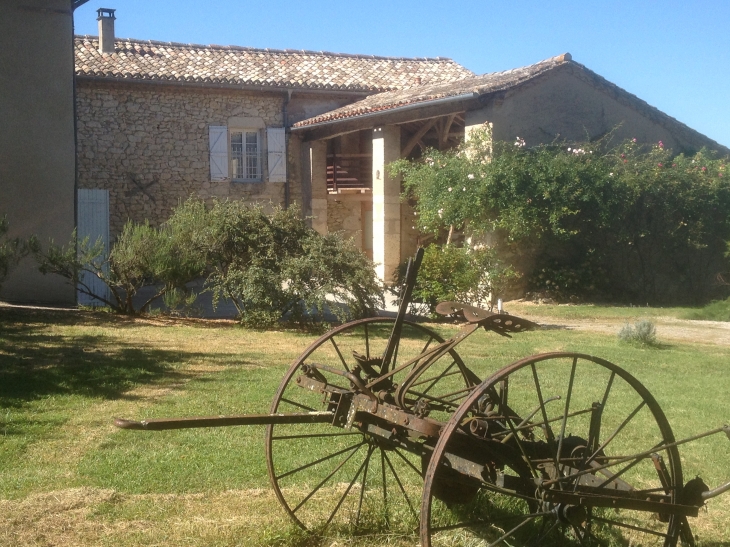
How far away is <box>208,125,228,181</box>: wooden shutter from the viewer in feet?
67.4

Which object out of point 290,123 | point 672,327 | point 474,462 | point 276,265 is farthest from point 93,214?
point 474,462

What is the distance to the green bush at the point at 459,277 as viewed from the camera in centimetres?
1354

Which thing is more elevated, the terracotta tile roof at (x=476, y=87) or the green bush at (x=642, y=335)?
the terracotta tile roof at (x=476, y=87)

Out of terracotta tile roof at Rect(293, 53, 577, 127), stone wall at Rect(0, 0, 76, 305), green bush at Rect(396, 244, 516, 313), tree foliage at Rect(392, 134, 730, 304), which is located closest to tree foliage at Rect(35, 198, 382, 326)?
stone wall at Rect(0, 0, 76, 305)

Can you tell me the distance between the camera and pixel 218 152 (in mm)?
20625

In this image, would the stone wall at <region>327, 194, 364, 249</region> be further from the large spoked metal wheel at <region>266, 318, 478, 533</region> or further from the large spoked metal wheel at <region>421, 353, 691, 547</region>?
the large spoked metal wheel at <region>421, 353, 691, 547</region>

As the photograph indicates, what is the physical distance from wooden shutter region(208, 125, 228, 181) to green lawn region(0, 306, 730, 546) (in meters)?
9.27

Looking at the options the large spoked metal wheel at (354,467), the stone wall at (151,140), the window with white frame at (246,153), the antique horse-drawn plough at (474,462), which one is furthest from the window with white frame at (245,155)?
the antique horse-drawn plough at (474,462)

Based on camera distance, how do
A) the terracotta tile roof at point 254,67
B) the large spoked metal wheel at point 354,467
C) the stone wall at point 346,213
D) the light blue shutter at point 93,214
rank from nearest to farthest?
the large spoked metal wheel at point 354,467, the light blue shutter at point 93,214, the terracotta tile roof at point 254,67, the stone wall at point 346,213

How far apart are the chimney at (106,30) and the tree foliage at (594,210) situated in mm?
8841

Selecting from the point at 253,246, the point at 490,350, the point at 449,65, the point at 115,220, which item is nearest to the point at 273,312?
the point at 253,246

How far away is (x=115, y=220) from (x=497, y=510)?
16905mm

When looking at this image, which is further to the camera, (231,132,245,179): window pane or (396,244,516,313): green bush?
(231,132,245,179): window pane

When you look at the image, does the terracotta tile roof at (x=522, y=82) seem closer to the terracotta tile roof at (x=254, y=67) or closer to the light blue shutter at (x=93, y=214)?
the terracotta tile roof at (x=254, y=67)
